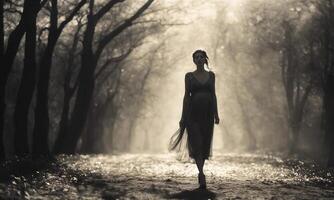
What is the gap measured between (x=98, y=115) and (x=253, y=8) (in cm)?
1683

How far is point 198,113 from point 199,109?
8 centimetres

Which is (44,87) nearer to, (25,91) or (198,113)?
(25,91)

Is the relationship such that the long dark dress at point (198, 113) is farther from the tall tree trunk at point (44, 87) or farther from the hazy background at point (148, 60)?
the tall tree trunk at point (44, 87)

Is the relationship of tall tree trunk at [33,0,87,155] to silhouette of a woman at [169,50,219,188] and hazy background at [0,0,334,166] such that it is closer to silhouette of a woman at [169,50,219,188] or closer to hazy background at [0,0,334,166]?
hazy background at [0,0,334,166]

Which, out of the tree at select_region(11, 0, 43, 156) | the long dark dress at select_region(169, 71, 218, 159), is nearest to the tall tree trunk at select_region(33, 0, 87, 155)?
the tree at select_region(11, 0, 43, 156)

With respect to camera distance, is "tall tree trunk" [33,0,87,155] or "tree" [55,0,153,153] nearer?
"tall tree trunk" [33,0,87,155]

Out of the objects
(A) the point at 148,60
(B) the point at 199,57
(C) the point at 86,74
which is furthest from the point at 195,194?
(A) the point at 148,60

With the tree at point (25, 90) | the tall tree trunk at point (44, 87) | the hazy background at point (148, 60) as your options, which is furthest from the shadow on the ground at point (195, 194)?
the tall tree trunk at point (44, 87)

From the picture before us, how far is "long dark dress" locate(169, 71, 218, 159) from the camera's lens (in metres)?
10.7

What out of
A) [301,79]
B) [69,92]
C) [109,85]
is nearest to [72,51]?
[69,92]

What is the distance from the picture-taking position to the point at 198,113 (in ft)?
35.4

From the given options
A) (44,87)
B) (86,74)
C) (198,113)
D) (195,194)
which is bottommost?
(195,194)

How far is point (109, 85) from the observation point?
4703cm

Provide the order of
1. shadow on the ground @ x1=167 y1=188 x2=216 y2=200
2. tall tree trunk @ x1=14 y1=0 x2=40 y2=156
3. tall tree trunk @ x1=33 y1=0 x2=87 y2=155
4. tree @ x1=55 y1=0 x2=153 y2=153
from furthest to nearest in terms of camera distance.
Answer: tree @ x1=55 y1=0 x2=153 y2=153 < tall tree trunk @ x1=33 y1=0 x2=87 y2=155 < tall tree trunk @ x1=14 y1=0 x2=40 y2=156 < shadow on the ground @ x1=167 y1=188 x2=216 y2=200
